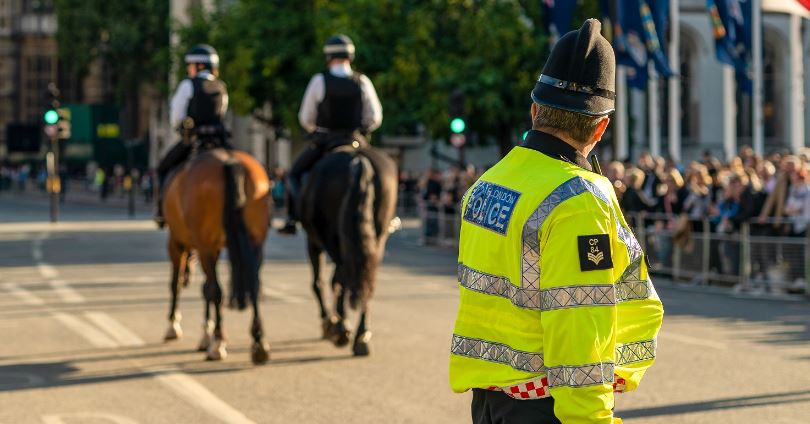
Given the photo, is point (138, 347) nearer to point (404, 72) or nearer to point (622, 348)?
point (622, 348)

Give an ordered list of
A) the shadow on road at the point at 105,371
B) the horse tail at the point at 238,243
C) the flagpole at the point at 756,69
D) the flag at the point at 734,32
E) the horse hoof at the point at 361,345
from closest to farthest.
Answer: the shadow on road at the point at 105,371, the horse tail at the point at 238,243, the horse hoof at the point at 361,345, the flag at the point at 734,32, the flagpole at the point at 756,69

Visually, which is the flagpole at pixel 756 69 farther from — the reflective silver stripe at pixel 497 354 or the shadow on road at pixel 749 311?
the reflective silver stripe at pixel 497 354

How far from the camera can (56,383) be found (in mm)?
10648

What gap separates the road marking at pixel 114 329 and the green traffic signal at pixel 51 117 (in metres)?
25.9

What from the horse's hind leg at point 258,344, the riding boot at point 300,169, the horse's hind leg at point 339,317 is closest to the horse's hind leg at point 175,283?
the riding boot at point 300,169

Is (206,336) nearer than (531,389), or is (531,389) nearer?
(531,389)

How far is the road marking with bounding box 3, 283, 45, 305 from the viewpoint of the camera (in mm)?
17172

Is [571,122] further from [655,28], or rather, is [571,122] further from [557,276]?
[655,28]

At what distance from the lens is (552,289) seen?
4004 millimetres

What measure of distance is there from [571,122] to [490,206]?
1.08 feet

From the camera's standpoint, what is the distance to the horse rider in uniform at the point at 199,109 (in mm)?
12875

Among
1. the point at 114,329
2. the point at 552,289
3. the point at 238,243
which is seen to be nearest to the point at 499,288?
the point at 552,289

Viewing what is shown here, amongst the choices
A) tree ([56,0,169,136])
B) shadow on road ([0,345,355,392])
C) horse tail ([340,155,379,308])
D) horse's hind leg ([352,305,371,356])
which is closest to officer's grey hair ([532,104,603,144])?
shadow on road ([0,345,355,392])

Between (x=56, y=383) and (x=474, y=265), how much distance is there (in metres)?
6.93
